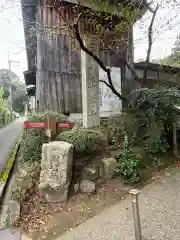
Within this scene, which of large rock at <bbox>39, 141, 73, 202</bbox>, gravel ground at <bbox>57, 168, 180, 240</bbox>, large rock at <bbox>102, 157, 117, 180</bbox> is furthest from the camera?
large rock at <bbox>102, 157, 117, 180</bbox>

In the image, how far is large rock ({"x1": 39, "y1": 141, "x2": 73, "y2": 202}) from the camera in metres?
6.06

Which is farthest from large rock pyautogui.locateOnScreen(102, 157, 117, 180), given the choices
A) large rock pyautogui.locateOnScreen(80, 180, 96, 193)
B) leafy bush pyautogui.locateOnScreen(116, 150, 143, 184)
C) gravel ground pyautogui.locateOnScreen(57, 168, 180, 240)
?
gravel ground pyautogui.locateOnScreen(57, 168, 180, 240)

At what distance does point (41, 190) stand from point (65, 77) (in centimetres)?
572

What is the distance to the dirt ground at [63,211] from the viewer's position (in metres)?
5.18

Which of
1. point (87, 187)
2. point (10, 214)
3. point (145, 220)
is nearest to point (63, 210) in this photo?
point (87, 187)

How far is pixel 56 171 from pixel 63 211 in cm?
96

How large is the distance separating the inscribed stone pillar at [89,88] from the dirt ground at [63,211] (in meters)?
2.02

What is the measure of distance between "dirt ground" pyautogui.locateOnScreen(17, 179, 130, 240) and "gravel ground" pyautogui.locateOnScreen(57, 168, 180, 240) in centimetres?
22

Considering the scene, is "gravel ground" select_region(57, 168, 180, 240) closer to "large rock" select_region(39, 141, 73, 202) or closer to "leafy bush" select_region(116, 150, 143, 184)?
"leafy bush" select_region(116, 150, 143, 184)

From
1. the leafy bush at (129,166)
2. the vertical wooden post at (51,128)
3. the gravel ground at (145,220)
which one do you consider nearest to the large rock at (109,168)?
the leafy bush at (129,166)

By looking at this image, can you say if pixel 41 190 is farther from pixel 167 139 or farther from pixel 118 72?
pixel 118 72

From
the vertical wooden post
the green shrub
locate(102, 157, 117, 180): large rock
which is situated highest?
the vertical wooden post

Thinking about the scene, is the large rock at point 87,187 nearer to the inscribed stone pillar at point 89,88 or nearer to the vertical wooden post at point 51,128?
the vertical wooden post at point 51,128

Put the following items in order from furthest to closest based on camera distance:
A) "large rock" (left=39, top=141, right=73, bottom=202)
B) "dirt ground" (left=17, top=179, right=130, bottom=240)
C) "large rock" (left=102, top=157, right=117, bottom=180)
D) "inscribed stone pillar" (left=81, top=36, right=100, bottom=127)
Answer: "inscribed stone pillar" (left=81, top=36, right=100, bottom=127) → "large rock" (left=102, top=157, right=117, bottom=180) → "large rock" (left=39, top=141, right=73, bottom=202) → "dirt ground" (left=17, top=179, right=130, bottom=240)
